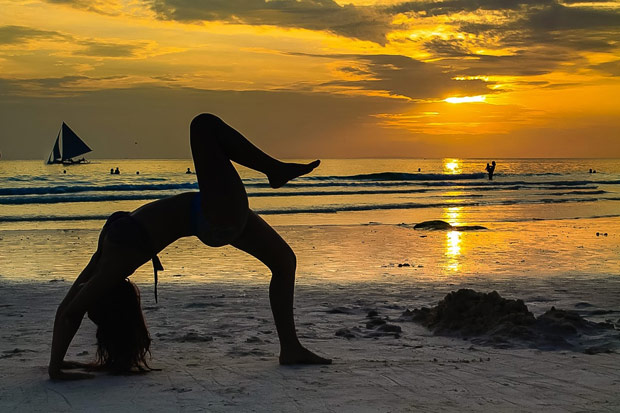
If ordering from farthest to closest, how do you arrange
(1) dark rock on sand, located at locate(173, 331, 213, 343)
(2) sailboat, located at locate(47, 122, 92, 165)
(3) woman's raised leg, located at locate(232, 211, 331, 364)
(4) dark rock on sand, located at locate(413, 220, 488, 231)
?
1. (2) sailboat, located at locate(47, 122, 92, 165)
2. (4) dark rock on sand, located at locate(413, 220, 488, 231)
3. (1) dark rock on sand, located at locate(173, 331, 213, 343)
4. (3) woman's raised leg, located at locate(232, 211, 331, 364)

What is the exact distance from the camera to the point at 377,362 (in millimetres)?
5305

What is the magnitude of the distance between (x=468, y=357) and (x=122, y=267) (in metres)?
2.70

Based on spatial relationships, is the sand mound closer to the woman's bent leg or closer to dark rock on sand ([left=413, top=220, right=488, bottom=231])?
the woman's bent leg

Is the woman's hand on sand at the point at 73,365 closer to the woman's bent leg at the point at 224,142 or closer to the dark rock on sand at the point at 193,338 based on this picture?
the dark rock on sand at the point at 193,338

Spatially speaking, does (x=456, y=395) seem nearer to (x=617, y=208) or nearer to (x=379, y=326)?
(x=379, y=326)

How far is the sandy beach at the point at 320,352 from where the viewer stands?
14.0 ft

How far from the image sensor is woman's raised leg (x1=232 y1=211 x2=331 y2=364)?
507 centimetres

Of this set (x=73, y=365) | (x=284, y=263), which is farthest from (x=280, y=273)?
(x=73, y=365)

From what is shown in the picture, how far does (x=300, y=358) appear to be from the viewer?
5.23 metres

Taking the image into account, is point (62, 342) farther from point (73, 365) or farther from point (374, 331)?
point (374, 331)

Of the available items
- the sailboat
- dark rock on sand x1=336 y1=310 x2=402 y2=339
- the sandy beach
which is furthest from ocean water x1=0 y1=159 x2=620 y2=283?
the sailboat

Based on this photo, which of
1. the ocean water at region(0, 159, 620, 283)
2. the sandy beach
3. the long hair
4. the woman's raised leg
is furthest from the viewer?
the ocean water at region(0, 159, 620, 283)

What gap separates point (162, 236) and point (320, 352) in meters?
A: 1.78

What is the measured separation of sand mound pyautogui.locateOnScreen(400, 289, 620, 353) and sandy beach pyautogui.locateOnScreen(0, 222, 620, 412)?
6.7 inches
